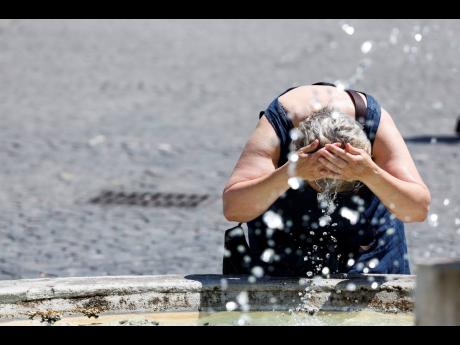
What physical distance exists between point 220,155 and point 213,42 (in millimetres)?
7612

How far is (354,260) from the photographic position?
13.9 feet

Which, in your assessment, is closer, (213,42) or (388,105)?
(388,105)

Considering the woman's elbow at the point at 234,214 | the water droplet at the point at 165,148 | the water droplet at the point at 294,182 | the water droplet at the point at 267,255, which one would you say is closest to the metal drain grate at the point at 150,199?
the water droplet at the point at 165,148

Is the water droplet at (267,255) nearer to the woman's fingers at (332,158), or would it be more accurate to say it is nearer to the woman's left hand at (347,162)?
the woman's left hand at (347,162)

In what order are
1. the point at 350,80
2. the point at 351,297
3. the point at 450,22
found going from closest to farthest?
the point at 351,297
the point at 350,80
the point at 450,22

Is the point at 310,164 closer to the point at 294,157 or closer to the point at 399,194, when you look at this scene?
the point at 294,157

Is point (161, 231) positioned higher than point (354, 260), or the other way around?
point (161, 231)

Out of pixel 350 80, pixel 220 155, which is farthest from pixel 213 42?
pixel 220 155

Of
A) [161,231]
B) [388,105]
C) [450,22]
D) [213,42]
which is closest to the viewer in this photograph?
[161,231]

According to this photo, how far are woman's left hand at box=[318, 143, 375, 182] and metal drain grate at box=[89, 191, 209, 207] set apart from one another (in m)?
3.66

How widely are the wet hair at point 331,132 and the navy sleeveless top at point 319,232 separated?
146mm

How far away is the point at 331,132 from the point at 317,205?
43 centimetres

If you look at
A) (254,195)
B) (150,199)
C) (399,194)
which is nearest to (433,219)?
(150,199)
